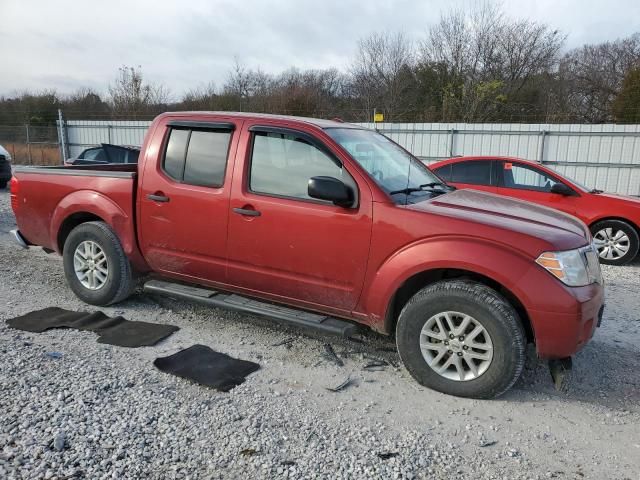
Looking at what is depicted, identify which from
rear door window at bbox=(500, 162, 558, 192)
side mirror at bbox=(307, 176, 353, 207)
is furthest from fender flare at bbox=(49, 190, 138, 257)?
rear door window at bbox=(500, 162, 558, 192)

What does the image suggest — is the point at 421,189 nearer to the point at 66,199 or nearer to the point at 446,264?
the point at 446,264

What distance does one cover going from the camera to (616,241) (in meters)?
7.73

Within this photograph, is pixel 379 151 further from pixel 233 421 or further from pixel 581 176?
pixel 581 176

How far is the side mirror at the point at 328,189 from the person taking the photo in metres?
3.63

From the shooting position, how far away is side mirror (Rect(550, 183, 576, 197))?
7895 millimetres

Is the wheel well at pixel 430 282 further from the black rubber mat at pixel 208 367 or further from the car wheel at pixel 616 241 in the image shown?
the car wheel at pixel 616 241

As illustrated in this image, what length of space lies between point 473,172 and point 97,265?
6.12m

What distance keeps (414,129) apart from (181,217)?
13633mm

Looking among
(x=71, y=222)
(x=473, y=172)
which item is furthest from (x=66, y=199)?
(x=473, y=172)

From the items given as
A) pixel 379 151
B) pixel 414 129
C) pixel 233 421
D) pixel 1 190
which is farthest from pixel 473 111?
pixel 233 421

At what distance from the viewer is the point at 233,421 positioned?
3.11 metres

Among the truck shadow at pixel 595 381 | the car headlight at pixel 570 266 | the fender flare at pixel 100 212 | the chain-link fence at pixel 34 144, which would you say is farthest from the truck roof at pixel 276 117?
the chain-link fence at pixel 34 144

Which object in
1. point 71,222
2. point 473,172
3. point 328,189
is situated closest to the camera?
point 328,189

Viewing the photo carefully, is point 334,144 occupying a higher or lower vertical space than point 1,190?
higher
